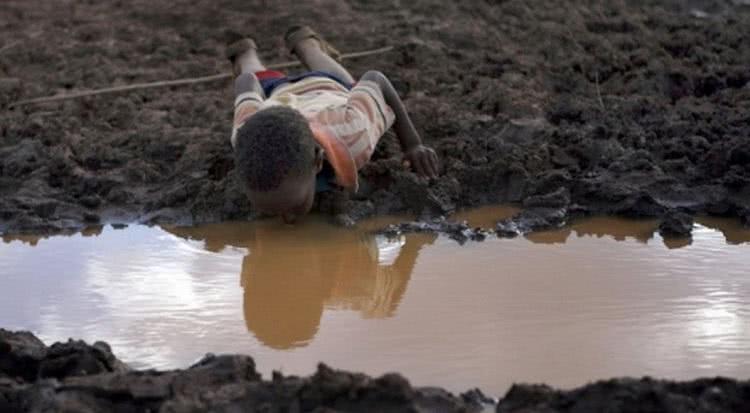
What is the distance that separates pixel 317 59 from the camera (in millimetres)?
6680

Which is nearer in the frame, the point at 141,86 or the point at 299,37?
the point at 299,37

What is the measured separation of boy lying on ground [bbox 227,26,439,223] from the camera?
5.21 metres

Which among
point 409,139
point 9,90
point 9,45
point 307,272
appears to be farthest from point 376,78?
point 9,45

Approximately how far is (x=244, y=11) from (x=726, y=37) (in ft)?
9.48

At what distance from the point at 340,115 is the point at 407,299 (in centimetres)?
123

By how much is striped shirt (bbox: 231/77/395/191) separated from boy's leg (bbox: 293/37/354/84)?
343 mm

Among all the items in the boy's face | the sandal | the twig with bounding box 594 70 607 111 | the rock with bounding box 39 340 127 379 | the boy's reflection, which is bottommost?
the rock with bounding box 39 340 127 379

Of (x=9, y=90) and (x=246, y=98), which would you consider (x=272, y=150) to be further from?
(x=9, y=90)

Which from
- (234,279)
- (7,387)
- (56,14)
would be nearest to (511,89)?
(234,279)

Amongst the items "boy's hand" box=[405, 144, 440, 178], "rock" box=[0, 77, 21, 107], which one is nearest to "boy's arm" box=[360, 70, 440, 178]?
"boy's hand" box=[405, 144, 440, 178]

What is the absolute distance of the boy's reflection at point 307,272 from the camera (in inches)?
178

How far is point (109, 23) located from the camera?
855cm

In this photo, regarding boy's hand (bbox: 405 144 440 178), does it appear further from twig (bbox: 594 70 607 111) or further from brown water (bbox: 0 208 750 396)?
twig (bbox: 594 70 607 111)

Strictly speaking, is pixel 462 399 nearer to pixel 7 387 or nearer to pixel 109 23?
pixel 7 387
